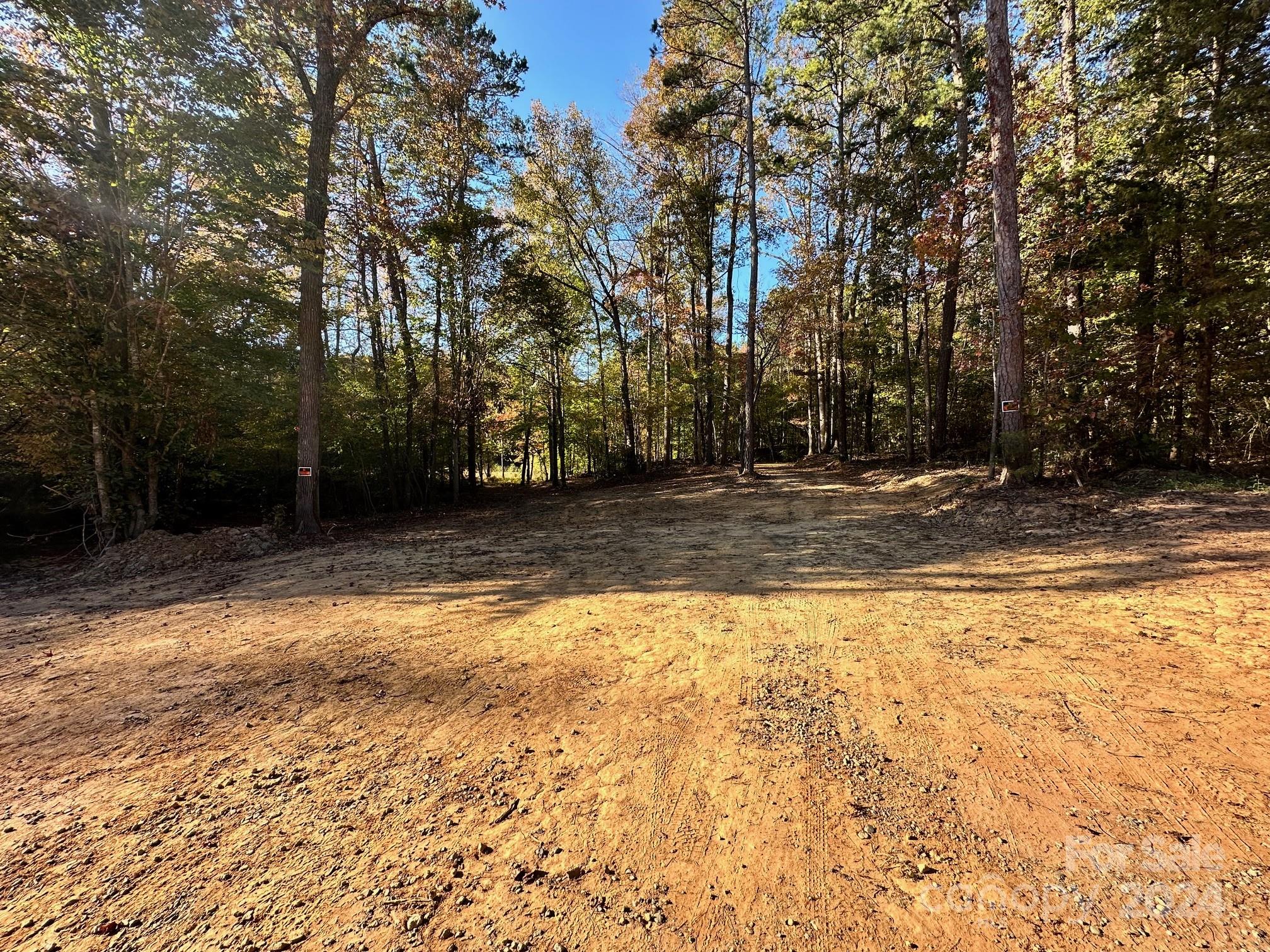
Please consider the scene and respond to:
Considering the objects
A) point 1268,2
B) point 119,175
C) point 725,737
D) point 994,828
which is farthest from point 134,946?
point 1268,2

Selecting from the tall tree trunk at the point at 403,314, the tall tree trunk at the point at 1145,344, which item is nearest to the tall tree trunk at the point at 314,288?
the tall tree trunk at the point at 403,314

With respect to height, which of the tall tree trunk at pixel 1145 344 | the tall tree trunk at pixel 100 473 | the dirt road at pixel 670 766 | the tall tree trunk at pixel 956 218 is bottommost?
the dirt road at pixel 670 766

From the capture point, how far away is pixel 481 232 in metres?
13.1

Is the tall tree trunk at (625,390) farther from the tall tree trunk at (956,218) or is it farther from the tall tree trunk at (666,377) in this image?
the tall tree trunk at (956,218)

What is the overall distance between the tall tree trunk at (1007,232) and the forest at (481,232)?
0.16ft

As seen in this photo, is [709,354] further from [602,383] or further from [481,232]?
[481,232]

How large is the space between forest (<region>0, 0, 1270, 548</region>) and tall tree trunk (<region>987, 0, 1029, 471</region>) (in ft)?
0.16

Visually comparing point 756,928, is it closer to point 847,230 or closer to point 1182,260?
point 1182,260

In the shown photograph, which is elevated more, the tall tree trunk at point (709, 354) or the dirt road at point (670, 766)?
the tall tree trunk at point (709, 354)

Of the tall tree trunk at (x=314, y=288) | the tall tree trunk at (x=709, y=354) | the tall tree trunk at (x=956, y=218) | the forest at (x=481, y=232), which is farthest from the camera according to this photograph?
the tall tree trunk at (x=709, y=354)

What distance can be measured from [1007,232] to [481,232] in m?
12.0

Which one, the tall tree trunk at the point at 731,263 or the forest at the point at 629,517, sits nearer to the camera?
the forest at the point at 629,517

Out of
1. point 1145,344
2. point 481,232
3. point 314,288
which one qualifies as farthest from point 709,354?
point 314,288

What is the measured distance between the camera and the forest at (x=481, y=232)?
667 cm
